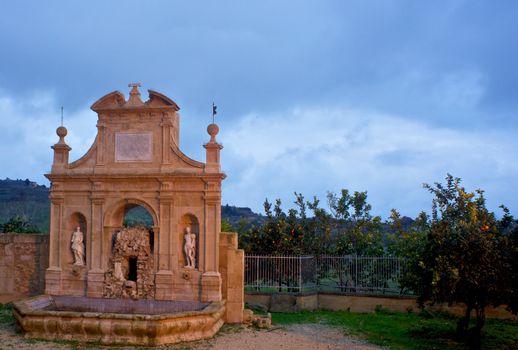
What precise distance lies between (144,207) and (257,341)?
18.3 ft

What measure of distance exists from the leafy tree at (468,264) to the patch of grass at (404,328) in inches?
30.6

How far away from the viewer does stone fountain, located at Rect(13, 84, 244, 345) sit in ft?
51.0

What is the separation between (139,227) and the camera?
1647cm

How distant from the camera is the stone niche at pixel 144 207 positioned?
15.7m

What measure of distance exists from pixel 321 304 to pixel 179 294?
5.86 metres

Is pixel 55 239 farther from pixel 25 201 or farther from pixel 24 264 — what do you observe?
pixel 25 201

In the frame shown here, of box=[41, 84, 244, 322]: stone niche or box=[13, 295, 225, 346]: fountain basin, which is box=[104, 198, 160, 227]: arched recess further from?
box=[13, 295, 225, 346]: fountain basin

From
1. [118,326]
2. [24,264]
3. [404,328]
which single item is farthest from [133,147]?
[404,328]

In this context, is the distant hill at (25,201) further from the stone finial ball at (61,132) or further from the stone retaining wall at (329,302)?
the stone retaining wall at (329,302)

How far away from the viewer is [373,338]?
14023 mm

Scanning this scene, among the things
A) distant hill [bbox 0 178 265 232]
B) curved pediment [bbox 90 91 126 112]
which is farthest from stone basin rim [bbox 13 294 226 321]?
distant hill [bbox 0 178 265 232]

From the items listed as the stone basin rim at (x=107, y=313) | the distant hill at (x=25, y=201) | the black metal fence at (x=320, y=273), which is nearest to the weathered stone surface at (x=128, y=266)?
the stone basin rim at (x=107, y=313)

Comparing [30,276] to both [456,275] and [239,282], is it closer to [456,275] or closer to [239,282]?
[239,282]

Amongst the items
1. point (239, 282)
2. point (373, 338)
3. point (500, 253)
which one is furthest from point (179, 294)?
point (500, 253)
